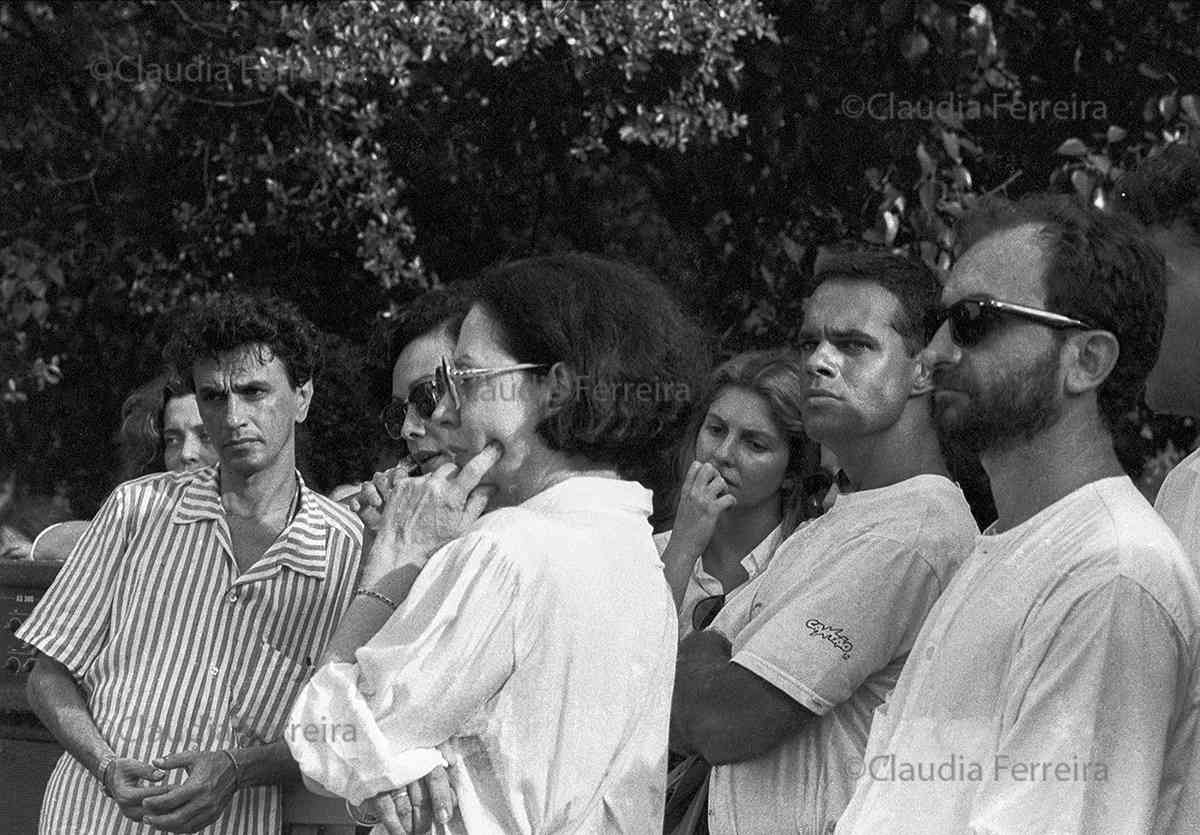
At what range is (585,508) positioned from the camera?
8.81 ft

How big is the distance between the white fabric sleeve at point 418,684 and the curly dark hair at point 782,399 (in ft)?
5.70

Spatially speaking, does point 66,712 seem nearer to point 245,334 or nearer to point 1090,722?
point 245,334

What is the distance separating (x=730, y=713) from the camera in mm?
3027

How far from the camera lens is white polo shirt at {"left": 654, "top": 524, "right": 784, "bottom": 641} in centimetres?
421

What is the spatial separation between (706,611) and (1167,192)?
1.38 m

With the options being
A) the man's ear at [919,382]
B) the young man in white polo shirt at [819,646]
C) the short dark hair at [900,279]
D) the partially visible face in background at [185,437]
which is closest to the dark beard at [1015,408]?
the young man in white polo shirt at [819,646]

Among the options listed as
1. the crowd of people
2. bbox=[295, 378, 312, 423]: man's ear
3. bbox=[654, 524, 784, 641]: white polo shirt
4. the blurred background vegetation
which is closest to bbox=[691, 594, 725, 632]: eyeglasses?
bbox=[654, 524, 784, 641]: white polo shirt

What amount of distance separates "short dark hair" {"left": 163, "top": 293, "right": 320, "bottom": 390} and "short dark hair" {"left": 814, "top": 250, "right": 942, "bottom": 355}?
1306 mm

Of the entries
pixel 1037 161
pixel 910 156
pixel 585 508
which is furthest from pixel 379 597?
pixel 1037 161

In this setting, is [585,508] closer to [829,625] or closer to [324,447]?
[829,625]

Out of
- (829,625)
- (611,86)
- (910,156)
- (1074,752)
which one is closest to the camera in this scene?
(1074,752)

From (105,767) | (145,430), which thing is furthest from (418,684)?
(145,430)

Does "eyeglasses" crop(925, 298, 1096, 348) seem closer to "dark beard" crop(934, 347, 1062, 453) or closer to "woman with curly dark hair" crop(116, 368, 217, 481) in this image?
"dark beard" crop(934, 347, 1062, 453)

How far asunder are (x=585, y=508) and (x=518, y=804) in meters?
0.46
